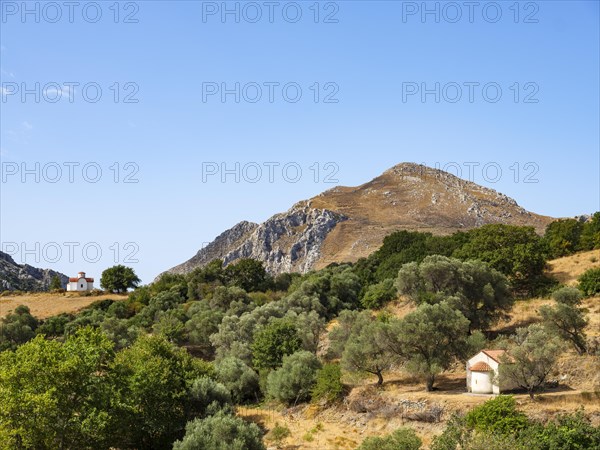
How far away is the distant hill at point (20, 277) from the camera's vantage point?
16873 centimetres

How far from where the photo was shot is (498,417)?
2981 centimetres

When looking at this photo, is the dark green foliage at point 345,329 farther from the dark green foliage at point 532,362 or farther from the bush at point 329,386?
the dark green foliage at point 532,362

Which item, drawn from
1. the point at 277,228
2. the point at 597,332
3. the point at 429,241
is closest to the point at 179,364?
the point at 597,332

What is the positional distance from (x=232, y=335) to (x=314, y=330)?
8849 mm

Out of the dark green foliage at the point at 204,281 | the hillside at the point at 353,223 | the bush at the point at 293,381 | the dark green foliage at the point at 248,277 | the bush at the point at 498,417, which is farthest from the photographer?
the hillside at the point at 353,223

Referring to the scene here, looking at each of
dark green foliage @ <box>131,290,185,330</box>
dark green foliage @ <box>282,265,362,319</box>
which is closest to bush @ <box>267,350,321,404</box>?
dark green foliage @ <box>282,265,362,319</box>

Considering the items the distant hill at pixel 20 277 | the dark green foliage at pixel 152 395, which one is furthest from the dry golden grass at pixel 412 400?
the distant hill at pixel 20 277

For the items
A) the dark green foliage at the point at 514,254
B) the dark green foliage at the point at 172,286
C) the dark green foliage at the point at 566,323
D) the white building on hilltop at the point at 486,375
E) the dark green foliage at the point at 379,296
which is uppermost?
the dark green foliage at the point at 514,254

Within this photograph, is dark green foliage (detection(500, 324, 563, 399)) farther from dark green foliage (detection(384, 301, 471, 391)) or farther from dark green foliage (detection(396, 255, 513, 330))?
dark green foliage (detection(396, 255, 513, 330))

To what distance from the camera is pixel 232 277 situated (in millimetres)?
96688

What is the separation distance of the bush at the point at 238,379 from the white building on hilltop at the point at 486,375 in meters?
19.2

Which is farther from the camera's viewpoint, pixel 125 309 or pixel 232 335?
pixel 125 309

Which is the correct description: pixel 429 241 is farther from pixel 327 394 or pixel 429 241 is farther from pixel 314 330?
pixel 327 394

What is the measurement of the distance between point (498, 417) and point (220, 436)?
15115mm
